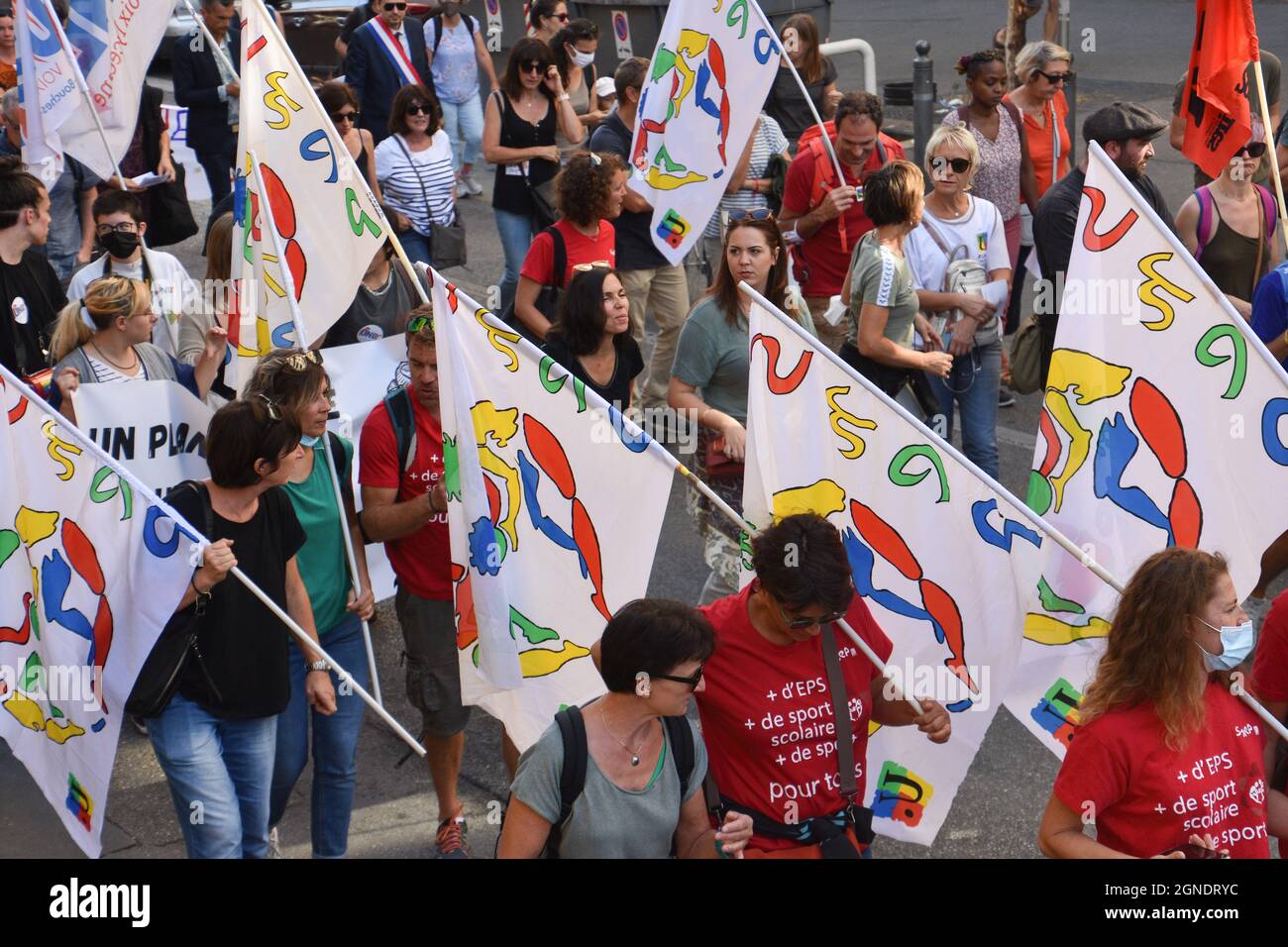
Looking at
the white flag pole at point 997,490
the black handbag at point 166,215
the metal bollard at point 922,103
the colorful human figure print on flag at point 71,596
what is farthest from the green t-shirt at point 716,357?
the metal bollard at point 922,103

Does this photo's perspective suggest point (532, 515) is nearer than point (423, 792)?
Yes

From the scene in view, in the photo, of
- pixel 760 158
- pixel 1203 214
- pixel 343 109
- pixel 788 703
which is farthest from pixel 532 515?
pixel 760 158

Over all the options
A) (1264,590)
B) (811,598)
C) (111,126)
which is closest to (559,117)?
(111,126)

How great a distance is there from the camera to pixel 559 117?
31.0 feet

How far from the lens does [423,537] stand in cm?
519

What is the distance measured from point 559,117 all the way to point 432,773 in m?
5.05

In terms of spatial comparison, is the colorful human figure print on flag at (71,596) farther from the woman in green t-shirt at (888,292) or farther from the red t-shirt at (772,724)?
the woman in green t-shirt at (888,292)

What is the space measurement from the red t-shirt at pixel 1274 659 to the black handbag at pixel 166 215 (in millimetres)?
7133

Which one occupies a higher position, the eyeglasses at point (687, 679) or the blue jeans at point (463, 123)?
the eyeglasses at point (687, 679)

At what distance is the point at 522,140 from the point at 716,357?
373cm

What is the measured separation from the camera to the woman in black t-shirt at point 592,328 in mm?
5648

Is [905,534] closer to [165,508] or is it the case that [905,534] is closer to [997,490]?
[997,490]

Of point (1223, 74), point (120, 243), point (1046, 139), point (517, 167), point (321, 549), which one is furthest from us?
point (517, 167)
